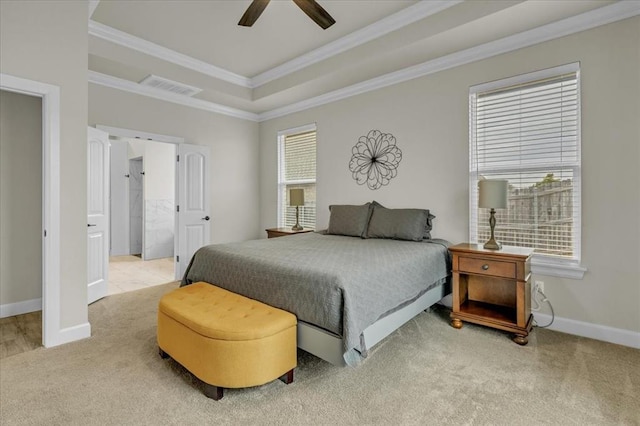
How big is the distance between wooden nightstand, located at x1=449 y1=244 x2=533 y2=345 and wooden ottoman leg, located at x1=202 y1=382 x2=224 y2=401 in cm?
206

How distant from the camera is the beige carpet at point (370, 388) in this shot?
173 centimetres

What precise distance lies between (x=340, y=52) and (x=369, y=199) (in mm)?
1780

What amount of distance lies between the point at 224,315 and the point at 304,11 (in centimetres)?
236

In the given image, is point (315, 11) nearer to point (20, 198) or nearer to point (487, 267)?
point (487, 267)

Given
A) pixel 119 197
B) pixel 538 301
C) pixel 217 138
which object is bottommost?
pixel 538 301

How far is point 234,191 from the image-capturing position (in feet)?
17.7

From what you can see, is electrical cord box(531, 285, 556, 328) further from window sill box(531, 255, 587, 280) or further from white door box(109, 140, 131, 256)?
white door box(109, 140, 131, 256)

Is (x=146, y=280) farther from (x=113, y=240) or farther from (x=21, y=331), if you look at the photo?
(x=113, y=240)

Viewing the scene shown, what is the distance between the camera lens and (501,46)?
3.10 meters

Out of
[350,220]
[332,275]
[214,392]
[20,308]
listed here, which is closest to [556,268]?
[350,220]

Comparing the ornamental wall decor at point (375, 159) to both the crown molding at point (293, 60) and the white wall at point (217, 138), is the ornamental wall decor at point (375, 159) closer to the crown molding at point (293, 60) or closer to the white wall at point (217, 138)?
the crown molding at point (293, 60)

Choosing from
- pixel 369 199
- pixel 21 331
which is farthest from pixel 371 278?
pixel 21 331

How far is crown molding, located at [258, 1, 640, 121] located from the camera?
8.40 ft

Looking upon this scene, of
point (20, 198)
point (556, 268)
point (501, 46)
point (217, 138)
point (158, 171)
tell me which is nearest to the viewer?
point (556, 268)
